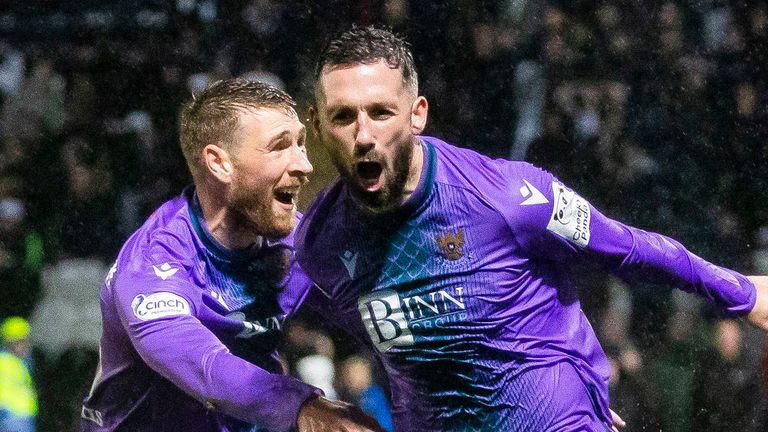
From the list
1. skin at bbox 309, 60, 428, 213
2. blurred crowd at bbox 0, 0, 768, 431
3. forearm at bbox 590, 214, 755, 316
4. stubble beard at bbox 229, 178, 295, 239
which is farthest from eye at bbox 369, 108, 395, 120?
blurred crowd at bbox 0, 0, 768, 431

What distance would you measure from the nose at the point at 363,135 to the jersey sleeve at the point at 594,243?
12.7 inches

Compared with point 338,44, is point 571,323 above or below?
below

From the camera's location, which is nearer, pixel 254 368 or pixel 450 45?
pixel 254 368

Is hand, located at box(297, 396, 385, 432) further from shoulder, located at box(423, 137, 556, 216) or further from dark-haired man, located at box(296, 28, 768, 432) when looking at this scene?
shoulder, located at box(423, 137, 556, 216)

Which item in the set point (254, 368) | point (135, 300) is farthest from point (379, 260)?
point (135, 300)

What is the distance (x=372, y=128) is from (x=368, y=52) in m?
0.18

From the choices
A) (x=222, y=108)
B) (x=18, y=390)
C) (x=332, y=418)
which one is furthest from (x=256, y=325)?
(x=18, y=390)

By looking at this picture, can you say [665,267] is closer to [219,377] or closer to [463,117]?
[219,377]

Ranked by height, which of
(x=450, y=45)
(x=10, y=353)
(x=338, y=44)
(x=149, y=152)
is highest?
(x=338, y=44)

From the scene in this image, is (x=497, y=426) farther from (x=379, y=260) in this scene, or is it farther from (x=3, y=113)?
(x=3, y=113)

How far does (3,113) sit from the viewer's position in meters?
5.97

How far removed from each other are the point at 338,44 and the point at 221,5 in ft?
10.9

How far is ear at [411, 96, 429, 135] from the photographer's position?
2.86 metres

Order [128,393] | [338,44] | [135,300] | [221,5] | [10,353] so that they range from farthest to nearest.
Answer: [221,5] → [10,353] → [128,393] → [135,300] → [338,44]
